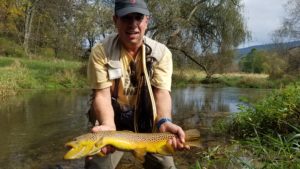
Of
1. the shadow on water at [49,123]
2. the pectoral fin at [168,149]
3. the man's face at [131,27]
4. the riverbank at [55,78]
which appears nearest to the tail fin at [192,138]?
the pectoral fin at [168,149]

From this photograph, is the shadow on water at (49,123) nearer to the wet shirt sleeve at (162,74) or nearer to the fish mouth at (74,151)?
the wet shirt sleeve at (162,74)

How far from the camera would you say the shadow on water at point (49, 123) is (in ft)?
26.1

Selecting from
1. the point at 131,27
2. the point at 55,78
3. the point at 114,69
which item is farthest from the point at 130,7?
the point at 55,78

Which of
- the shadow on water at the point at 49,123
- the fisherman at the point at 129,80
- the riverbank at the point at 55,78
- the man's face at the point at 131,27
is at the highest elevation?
the man's face at the point at 131,27

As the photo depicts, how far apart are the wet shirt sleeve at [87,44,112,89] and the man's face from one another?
0.29 m

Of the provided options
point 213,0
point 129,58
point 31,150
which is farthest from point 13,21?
point 129,58

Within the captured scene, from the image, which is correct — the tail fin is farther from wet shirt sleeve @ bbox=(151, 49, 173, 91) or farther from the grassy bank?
the grassy bank

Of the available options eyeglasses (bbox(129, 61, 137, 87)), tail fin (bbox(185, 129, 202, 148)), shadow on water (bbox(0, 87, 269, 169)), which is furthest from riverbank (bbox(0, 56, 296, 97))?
tail fin (bbox(185, 129, 202, 148))

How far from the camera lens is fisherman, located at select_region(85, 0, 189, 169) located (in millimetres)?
4168

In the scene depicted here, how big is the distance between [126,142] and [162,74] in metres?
1.09

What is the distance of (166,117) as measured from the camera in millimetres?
4273

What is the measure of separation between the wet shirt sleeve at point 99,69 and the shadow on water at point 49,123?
10.8ft

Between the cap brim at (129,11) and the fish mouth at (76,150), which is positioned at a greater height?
the cap brim at (129,11)

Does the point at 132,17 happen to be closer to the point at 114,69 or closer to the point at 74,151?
the point at 114,69
